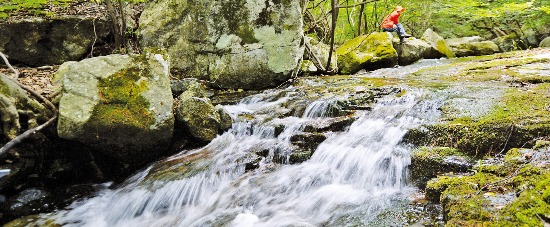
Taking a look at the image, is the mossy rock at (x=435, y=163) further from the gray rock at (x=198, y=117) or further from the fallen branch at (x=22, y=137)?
the fallen branch at (x=22, y=137)

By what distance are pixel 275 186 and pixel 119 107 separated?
2468 mm

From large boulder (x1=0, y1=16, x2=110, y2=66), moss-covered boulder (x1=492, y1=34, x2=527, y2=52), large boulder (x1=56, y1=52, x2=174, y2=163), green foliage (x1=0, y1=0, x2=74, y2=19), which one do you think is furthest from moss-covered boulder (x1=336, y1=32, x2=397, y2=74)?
moss-covered boulder (x1=492, y1=34, x2=527, y2=52)

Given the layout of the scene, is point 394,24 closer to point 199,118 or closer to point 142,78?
point 199,118

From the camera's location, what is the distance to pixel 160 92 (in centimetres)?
504

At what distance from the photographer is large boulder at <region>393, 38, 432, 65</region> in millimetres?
11680

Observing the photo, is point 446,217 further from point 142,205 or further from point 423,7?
point 423,7

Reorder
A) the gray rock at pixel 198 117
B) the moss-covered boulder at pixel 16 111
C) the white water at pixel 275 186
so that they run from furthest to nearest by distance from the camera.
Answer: the gray rock at pixel 198 117
the moss-covered boulder at pixel 16 111
the white water at pixel 275 186

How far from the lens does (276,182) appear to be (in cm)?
404

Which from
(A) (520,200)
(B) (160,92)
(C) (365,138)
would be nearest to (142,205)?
(B) (160,92)

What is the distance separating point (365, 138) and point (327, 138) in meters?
0.52

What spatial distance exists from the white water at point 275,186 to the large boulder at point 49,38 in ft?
15.4

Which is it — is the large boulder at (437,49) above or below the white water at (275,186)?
above

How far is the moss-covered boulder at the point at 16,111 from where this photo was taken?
414cm

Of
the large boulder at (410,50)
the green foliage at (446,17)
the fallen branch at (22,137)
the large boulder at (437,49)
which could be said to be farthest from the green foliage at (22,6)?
the large boulder at (437,49)
